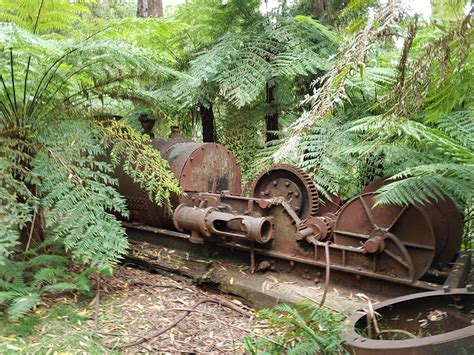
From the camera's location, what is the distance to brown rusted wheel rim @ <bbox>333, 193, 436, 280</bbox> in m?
3.28

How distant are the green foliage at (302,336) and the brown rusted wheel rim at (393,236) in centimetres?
74

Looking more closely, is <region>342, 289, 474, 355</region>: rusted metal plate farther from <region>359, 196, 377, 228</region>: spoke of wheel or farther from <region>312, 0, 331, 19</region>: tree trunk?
<region>312, 0, 331, 19</region>: tree trunk

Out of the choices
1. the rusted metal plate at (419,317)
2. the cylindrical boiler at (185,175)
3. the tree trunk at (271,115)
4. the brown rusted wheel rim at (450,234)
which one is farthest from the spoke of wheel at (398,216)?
the tree trunk at (271,115)

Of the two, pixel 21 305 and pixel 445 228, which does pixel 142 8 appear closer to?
pixel 21 305

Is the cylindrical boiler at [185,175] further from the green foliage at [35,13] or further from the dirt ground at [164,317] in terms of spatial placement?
the green foliage at [35,13]

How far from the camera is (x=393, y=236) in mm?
3361

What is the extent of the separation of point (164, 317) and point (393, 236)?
Answer: 186 cm

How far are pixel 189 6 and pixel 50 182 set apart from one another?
3559 millimetres

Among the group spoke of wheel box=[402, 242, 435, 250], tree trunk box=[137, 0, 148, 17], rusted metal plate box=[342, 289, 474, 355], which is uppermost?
tree trunk box=[137, 0, 148, 17]

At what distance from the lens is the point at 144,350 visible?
281 cm

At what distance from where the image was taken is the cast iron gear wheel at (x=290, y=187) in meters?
4.02

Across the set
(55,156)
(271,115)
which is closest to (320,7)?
(271,115)

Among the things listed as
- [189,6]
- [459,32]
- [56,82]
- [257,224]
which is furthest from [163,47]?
[459,32]

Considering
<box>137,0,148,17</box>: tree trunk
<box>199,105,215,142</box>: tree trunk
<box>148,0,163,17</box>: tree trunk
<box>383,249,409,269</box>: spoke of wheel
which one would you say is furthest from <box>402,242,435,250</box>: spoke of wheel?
<box>148,0,163,17</box>: tree trunk
